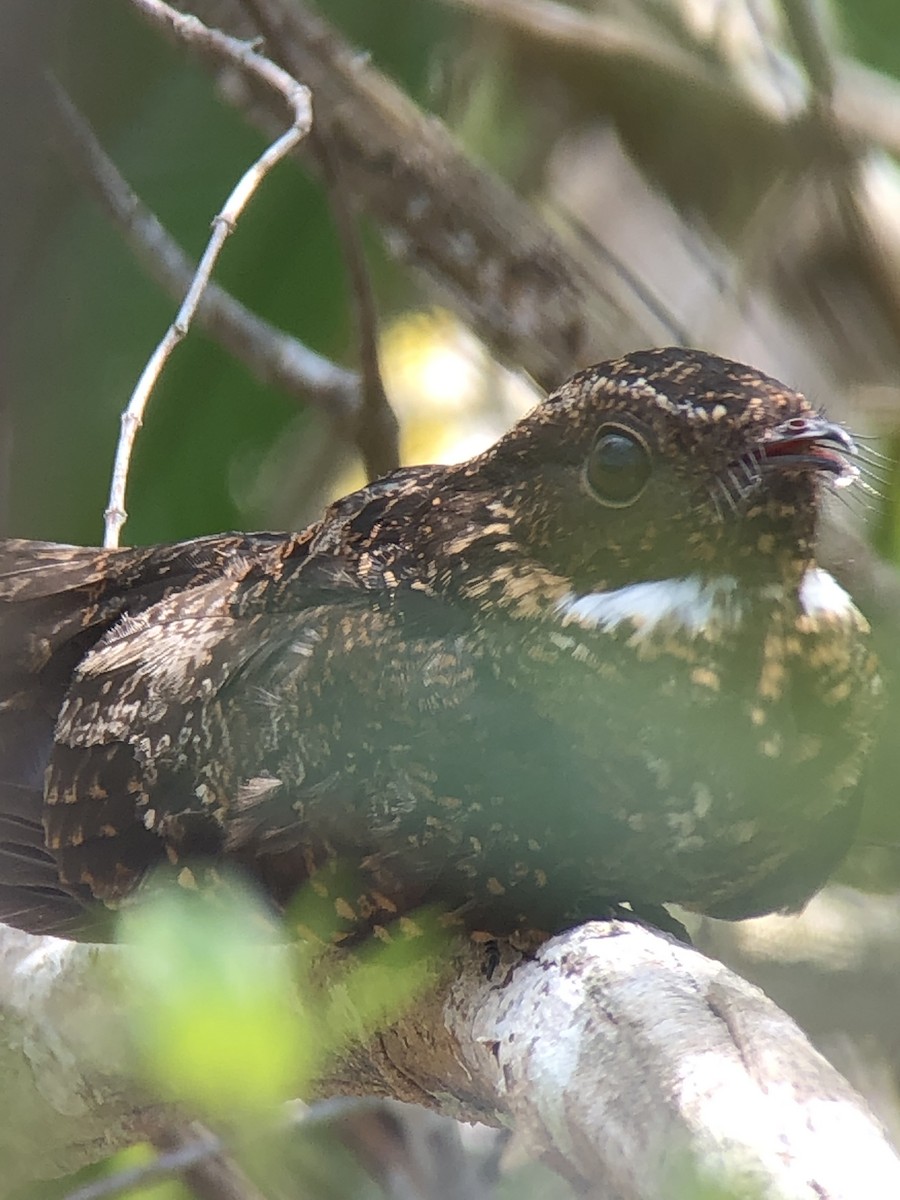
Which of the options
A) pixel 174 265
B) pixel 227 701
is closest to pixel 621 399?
pixel 227 701

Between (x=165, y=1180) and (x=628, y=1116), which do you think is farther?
(x=165, y=1180)

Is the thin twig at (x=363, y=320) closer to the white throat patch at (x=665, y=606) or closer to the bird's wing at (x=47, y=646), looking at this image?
the bird's wing at (x=47, y=646)

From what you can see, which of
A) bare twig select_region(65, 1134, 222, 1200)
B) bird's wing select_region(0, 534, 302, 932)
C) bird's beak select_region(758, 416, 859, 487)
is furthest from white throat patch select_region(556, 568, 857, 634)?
bare twig select_region(65, 1134, 222, 1200)

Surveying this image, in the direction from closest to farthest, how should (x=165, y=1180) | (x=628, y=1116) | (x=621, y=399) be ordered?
(x=628, y=1116) < (x=621, y=399) < (x=165, y=1180)

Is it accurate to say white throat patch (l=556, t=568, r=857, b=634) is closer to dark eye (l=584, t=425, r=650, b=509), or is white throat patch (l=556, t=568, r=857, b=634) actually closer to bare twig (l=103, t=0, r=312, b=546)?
dark eye (l=584, t=425, r=650, b=509)

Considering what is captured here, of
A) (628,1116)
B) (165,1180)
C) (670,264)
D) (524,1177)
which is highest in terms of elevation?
(670,264)

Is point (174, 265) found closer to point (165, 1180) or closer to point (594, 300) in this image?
point (594, 300)

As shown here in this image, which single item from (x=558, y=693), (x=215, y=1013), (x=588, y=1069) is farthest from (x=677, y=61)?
(x=215, y=1013)
